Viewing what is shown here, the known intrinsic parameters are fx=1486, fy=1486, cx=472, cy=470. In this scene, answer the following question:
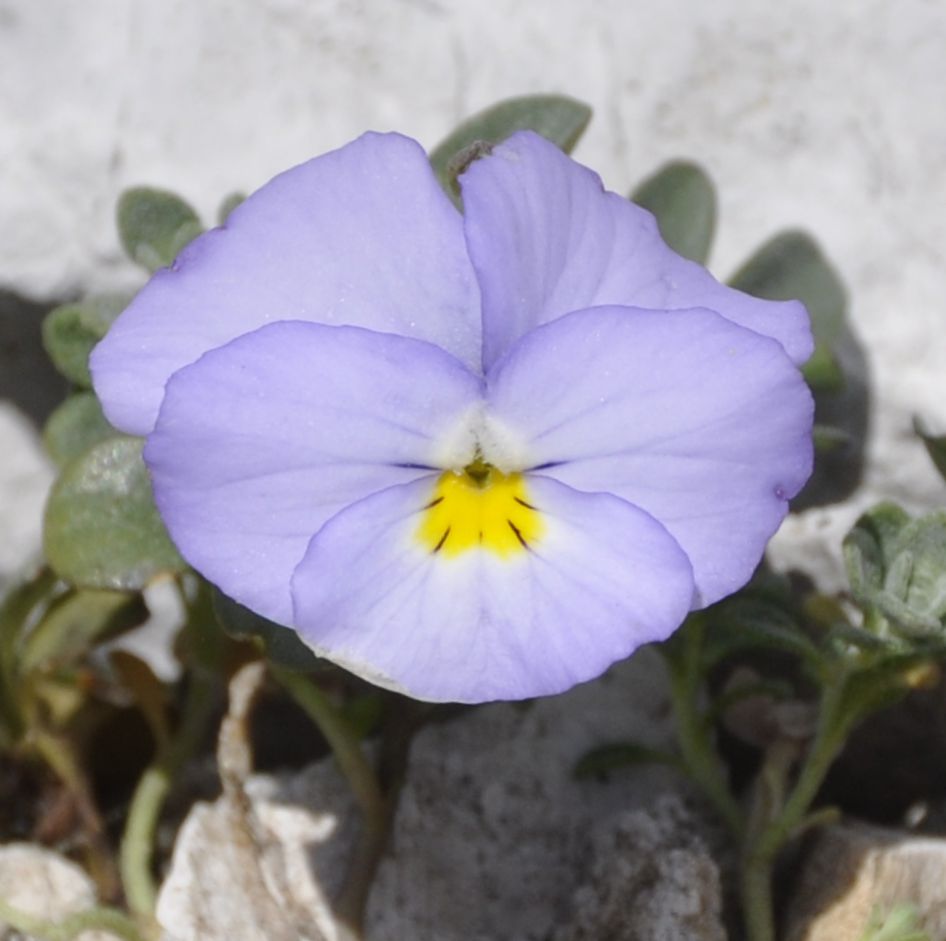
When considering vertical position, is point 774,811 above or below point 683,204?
below

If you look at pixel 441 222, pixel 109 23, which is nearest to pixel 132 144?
pixel 109 23

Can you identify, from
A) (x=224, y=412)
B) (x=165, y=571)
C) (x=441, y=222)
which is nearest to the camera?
(x=224, y=412)

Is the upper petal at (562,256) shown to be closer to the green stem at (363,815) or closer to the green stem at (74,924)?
the green stem at (363,815)

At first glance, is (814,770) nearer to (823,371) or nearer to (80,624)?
(823,371)

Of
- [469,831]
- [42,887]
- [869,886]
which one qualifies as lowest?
[42,887]

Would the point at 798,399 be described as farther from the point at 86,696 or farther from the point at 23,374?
the point at 23,374

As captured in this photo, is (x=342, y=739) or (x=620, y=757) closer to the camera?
(x=342, y=739)

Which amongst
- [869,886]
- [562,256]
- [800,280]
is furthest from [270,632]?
[800,280]
